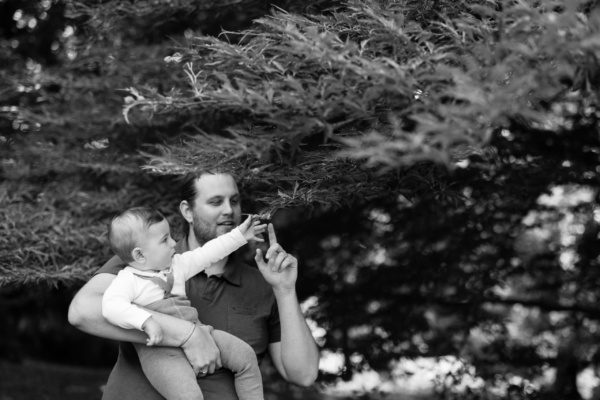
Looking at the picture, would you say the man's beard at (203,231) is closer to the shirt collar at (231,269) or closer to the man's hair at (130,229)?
the shirt collar at (231,269)

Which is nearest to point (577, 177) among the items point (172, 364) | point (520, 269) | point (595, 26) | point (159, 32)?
point (520, 269)

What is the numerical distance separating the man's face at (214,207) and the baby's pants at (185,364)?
40cm

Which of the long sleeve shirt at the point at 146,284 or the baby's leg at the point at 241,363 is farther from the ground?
the long sleeve shirt at the point at 146,284

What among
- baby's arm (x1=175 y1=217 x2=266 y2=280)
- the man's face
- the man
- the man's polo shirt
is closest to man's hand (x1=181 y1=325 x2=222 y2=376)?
the man

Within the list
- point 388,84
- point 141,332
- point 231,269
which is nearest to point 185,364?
point 141,332

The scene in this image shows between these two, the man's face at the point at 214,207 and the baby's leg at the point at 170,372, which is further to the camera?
the man's face at the point at 214,207

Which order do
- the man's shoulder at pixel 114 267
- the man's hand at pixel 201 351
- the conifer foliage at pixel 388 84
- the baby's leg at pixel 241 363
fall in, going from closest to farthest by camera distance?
the conifer foliage at pixel 388 84 < the man's hand at pixel 201 351 < the baby's leg at pixel 241 363 < the man's shoulder at pixel 114 267

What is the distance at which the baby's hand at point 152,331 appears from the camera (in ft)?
8.43

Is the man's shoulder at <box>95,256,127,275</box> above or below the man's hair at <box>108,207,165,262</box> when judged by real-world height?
below

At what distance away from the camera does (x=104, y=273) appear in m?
2.90

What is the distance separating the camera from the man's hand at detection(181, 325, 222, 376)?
2680 millimetres

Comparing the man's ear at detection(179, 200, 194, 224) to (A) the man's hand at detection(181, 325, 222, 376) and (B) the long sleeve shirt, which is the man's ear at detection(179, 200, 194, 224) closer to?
(B) the long sleeve shirt

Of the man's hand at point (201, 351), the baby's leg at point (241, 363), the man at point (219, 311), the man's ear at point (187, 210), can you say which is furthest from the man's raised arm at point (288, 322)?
the man's ear at point (187, 210)

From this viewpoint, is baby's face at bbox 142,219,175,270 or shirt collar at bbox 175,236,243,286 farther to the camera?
shirt collar at bbox 175,236,243,286
